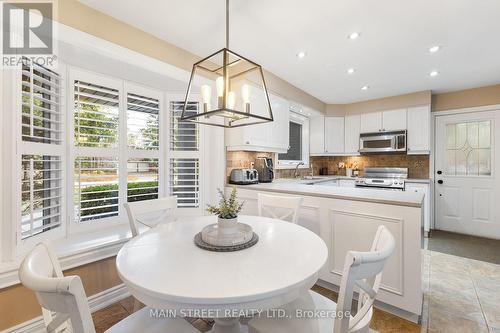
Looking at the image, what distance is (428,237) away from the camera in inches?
146

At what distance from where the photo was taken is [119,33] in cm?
198

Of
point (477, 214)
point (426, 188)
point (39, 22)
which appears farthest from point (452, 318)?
point (39, 22)

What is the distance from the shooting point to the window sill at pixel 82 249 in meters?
1.44

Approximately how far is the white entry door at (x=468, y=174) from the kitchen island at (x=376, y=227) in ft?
9.43

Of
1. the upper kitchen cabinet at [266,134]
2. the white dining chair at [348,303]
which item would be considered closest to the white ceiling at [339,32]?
the upper kitchen cabinet at [266,134]

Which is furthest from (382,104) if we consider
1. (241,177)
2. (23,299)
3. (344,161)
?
(23,299)

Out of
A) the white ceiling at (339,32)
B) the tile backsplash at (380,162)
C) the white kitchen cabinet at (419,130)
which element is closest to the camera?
the white ceiling at (339,32)

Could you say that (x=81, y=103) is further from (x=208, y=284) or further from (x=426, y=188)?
(x=426, y=188)

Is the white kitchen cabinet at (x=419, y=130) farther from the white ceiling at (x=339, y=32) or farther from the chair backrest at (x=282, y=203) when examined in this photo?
the chair backrest at (x=282, y=203)

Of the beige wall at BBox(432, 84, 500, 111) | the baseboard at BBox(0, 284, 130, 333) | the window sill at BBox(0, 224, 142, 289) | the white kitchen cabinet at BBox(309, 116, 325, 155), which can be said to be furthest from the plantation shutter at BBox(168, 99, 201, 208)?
the beige wall at BBox(432, 84, 500, 111)

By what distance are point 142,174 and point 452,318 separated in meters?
3.04

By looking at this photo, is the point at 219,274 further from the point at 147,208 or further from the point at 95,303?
the point at 95,303

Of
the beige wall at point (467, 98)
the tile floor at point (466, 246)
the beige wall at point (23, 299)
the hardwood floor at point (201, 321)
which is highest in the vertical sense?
the beige wall at point (467, 98)

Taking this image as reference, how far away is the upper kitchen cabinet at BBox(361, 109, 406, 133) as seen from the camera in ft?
13.4
